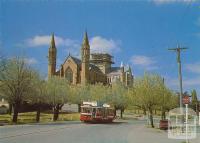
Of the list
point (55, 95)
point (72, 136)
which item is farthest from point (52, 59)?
point (72, 136)

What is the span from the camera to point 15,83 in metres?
43.3

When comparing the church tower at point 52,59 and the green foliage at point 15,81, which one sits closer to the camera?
the green foliage at point 15,81

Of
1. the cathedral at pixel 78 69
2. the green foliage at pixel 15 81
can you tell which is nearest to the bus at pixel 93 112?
the green foliage at pixel 15 81

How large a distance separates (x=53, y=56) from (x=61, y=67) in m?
7.41

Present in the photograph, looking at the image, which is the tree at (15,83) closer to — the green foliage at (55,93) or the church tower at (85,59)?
the green foliage at (55,93)

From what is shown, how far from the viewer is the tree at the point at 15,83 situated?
4303 centimetres

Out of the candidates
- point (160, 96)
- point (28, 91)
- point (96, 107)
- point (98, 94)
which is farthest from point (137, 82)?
point (98, 94)

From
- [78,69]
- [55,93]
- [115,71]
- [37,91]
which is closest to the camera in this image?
[37,91]

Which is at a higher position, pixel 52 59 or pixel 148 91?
pixel 52 59

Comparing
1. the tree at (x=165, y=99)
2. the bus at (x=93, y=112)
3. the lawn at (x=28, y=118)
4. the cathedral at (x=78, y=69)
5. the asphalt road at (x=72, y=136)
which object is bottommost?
the asphalt road at (x=72, y=136)

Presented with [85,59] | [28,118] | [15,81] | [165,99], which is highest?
[85,59]

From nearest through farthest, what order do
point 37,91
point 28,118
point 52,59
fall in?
point 37,91 → point 28,118 → point 52,59

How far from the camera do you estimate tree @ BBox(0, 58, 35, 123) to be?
141ft

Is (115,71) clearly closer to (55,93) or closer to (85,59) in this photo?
(85,59)
